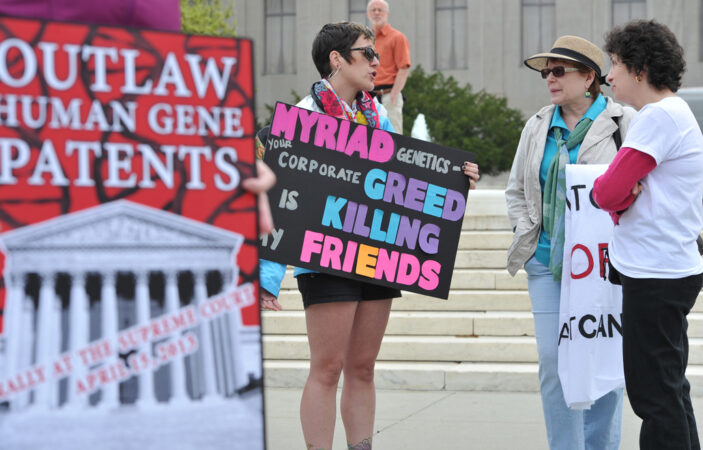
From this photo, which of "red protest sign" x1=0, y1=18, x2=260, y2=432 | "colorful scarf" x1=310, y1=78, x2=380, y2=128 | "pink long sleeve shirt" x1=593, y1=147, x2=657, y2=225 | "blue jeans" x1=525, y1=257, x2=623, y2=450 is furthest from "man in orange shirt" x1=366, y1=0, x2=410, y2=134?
"red protest sign" x1=0, y1=18, x2=260, y2=432

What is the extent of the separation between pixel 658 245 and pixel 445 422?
8.01 ft

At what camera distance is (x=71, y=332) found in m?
2.34

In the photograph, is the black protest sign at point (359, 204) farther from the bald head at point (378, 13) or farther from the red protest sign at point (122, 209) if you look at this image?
the bald head at point (378, 13)

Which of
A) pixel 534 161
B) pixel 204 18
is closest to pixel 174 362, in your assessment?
pixel 534 161

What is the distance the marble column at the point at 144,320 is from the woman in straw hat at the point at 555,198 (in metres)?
2.17

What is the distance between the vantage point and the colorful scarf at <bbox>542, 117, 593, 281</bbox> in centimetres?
411

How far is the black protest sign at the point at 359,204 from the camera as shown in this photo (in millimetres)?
3908

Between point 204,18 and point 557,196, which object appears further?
point 204,18

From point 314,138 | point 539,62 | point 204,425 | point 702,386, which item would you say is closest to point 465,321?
point 702,386

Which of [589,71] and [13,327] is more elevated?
[589,71]

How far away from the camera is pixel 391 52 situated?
11211 mm

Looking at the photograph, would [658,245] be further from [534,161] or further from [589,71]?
[589,71]

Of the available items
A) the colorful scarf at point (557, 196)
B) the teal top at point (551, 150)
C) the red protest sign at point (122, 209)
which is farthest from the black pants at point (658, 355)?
the red protest sign at point (122, 209)

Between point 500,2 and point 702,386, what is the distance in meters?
40.3
